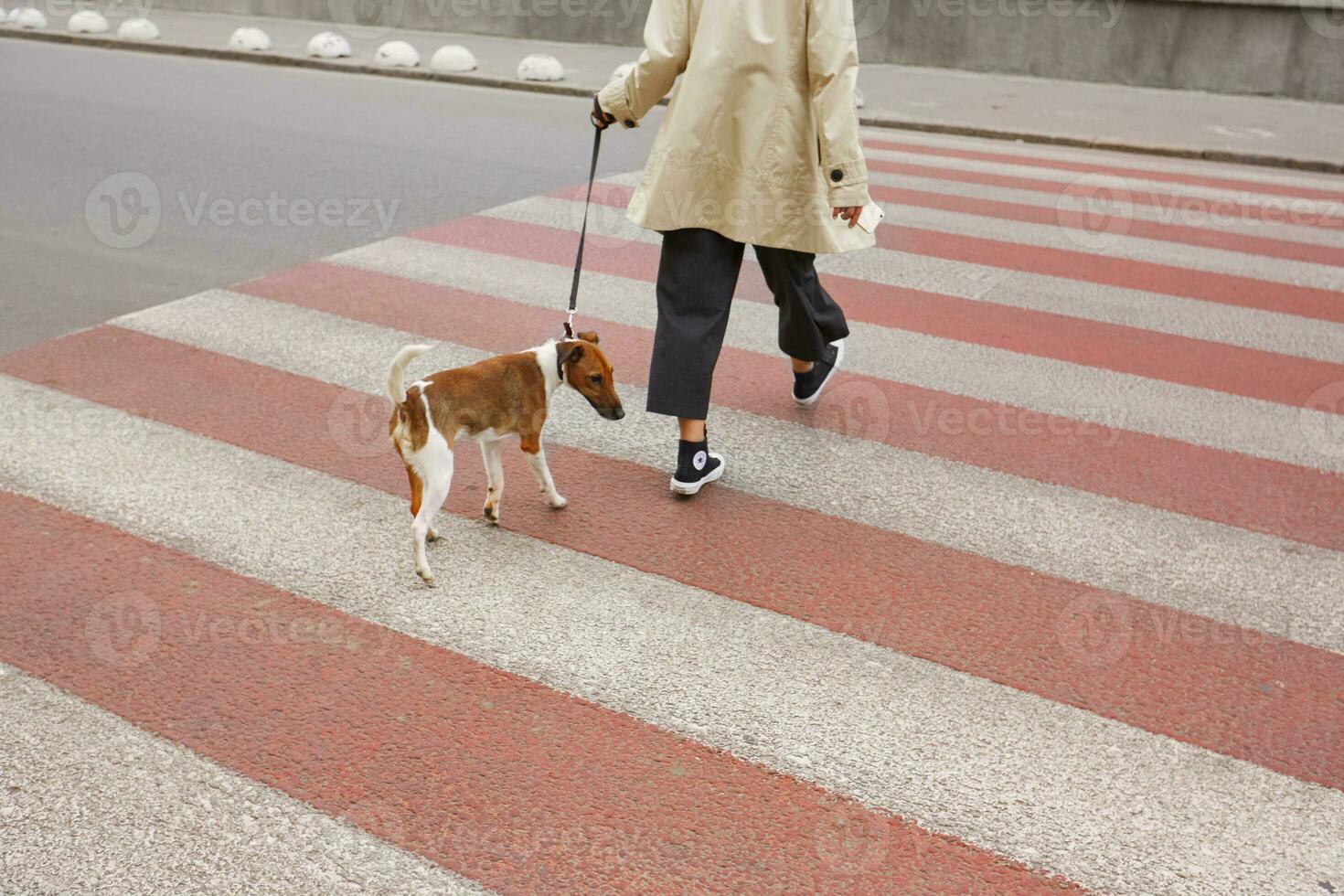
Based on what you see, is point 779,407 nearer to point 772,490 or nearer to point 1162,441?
point 772,490

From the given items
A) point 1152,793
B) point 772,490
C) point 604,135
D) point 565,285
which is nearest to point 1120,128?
point 604,135

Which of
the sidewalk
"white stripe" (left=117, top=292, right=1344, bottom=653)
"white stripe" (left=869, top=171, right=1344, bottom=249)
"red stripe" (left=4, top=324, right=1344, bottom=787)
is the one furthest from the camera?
the sidewalk

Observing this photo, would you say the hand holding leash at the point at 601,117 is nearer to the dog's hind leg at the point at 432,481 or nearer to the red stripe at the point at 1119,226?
the dog's hind leg at the point at 432,481

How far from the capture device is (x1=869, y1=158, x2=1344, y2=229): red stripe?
8969 mm

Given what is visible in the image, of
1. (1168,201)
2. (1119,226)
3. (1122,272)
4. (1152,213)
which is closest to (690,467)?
(1122,272)

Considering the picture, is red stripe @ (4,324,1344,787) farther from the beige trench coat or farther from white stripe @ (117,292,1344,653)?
the beige trench coat

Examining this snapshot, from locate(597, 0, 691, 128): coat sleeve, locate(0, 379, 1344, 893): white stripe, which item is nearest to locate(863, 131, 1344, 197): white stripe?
locate(597, 0, 691, 128): coat sleeve

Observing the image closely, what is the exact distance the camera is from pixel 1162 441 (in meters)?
5.15

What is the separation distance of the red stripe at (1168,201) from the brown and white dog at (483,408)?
633 centimetres

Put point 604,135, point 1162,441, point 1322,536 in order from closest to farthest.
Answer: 1. point 1322,536
2. point 1162,441
3. point 604,135

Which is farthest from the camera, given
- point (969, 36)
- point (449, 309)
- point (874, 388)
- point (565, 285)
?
point (969, 36)

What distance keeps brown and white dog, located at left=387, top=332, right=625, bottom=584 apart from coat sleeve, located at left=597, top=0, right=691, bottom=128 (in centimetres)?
81

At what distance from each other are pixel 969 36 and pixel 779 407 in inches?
469

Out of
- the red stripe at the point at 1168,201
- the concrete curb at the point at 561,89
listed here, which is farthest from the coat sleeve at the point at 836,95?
the concrete curb at the point at 561,89
